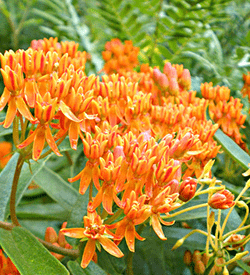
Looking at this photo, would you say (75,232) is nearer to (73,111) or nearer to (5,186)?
(73,111)

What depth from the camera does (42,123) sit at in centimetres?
70

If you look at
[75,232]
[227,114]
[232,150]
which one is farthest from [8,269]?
[227,114]

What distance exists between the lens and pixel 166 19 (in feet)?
5.21

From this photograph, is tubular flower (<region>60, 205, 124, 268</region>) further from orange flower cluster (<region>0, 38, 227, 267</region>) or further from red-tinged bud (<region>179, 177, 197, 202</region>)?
red-tinged bud (<region>179, 177, 197, 202</region>)

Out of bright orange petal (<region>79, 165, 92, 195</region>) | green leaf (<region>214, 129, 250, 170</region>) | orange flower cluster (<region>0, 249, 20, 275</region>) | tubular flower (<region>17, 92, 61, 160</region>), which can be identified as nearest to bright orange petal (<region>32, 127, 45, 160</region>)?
tubular flower (<region>17, 92, 61, 160</region>)

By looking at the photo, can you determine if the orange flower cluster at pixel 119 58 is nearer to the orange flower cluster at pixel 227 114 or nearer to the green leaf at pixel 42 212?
the orange flower cluster at pixel 227 114

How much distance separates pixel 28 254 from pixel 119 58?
94 cm

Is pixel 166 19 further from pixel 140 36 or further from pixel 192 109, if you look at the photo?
pixel 192 109

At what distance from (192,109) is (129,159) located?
0.32m

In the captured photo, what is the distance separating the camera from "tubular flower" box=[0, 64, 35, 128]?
0.68m

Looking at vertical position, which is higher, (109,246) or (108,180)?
(108,180)

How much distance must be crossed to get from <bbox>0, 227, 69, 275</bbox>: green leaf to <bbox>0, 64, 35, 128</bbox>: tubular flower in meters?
0.24

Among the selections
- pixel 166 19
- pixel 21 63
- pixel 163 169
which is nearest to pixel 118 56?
pixel 166 19

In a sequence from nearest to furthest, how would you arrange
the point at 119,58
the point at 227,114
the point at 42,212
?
the point at 227,114 → the point at 42,212 → the point at 119,58
